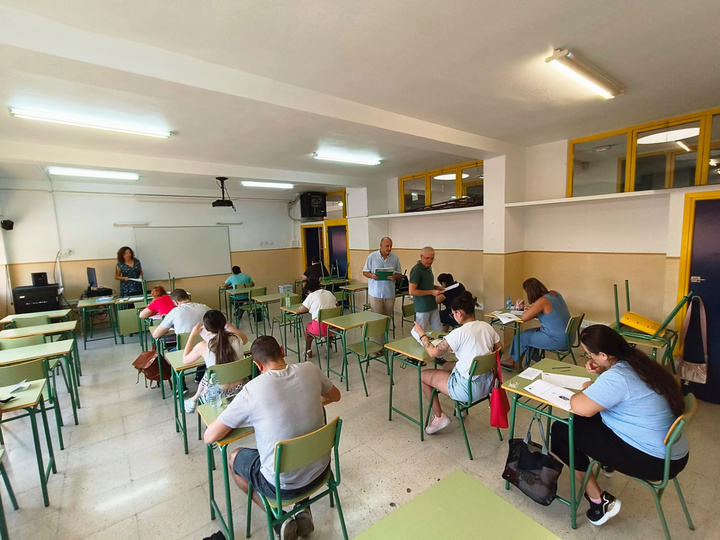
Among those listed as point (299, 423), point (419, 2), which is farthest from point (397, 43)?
point (299, 423)

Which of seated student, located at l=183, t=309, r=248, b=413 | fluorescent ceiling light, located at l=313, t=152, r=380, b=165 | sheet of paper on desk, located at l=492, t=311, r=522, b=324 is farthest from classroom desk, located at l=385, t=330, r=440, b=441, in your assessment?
fluorescent ceiling light, located at l=313, t=152, r=380, b=165

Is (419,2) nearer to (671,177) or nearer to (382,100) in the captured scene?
(382,100)

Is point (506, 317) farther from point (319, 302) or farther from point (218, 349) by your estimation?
point (218, 349)

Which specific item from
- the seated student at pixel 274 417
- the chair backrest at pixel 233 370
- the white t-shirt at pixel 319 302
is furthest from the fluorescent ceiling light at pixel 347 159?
the seated student at pixel 274 417

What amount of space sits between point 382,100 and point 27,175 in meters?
6.69

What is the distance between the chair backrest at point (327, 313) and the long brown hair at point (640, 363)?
2.89 m

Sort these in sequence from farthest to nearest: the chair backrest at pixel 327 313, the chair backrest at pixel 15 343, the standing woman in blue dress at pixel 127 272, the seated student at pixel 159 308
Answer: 1. the standing woman in blue dress at pixel 127 272
2. the seated student at pixel 159 308
3. the chair backrest at pixel 327 313
4. the chair backrest at pixel 15 343

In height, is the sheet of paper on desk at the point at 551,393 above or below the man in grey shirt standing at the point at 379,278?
below

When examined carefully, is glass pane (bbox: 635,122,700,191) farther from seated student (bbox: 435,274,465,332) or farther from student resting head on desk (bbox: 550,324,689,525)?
student resting head on desk (bbox: 550,324,689,525)

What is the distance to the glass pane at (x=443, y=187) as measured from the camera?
6375 mm

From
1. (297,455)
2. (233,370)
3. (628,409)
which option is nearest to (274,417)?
(297,455)

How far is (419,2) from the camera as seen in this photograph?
178 cm

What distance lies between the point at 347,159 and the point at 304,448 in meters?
4.65

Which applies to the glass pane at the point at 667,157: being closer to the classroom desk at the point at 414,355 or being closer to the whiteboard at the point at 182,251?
the classroom desk at the point at 414,355
